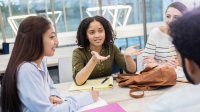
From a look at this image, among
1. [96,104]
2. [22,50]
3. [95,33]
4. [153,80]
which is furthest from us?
[95,33]

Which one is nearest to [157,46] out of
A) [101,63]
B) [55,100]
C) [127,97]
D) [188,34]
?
[101,63]

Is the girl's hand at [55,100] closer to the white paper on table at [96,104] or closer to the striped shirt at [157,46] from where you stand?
the white paper on table at [96,104]

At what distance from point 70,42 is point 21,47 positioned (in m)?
3.28

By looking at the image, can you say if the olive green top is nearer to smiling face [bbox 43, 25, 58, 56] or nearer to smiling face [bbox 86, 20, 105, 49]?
smiling face [bbox 86, 20, 105, 49]

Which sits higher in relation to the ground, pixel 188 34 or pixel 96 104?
pixel 188 34

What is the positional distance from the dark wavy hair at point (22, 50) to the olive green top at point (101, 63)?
0.68m

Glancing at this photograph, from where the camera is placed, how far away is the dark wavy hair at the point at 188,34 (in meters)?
0.67

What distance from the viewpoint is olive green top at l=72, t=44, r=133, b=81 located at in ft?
6.75

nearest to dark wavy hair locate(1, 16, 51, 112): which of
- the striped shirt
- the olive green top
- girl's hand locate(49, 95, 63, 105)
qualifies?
girl's hand locate(49, 95, 63, 105)

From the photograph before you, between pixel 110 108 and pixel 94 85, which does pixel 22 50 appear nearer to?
pixel 110 108

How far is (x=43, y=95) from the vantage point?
4.37 ft

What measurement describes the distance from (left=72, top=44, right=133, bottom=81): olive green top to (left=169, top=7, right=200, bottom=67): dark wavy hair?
1.34 meters

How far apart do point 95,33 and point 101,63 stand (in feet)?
0.84

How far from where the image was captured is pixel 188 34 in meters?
0.69
